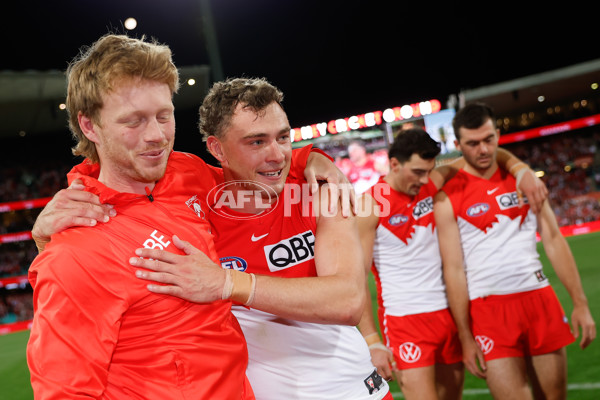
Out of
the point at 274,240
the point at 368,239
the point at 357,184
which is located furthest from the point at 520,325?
the point at 357,184

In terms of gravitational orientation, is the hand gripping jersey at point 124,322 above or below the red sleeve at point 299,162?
below

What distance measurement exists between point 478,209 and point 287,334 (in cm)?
224

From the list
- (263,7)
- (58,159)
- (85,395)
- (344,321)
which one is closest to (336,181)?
(344,321)

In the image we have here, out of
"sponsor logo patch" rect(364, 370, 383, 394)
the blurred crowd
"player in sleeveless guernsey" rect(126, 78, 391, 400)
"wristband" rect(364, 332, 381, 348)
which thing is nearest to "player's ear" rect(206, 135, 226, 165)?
"player in sleeveless guernsey" rect(126, 78, 391, 400)

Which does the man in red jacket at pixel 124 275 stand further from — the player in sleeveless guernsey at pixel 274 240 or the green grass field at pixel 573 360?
the green grass field at pixel 573 360

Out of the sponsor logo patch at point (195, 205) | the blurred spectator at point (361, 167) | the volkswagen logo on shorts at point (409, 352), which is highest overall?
the blurred spectator at point (361, 167)

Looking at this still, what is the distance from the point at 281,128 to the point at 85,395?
133 cm

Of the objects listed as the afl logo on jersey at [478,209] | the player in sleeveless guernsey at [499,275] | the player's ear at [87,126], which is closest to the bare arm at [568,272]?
the player in sleeveless guernsey at [499,275]

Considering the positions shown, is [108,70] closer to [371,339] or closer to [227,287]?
[227,287]

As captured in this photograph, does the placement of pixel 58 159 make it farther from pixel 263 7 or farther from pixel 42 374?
pixel 42 374

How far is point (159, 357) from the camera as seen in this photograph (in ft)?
5.40

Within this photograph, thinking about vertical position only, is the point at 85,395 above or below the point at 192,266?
below

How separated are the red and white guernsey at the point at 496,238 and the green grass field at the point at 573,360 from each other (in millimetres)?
1614

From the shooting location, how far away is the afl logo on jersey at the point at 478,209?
4004 millimetres
